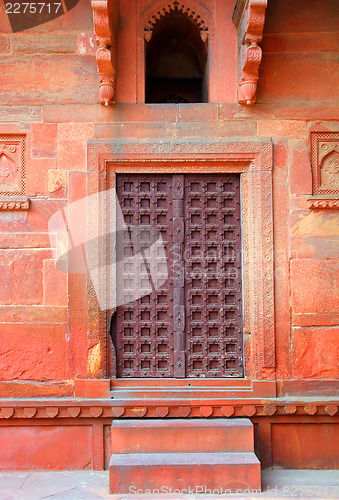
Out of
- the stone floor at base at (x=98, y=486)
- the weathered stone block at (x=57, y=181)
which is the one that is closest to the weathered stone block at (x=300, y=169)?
the weathered stone block at (x=57, y=181)

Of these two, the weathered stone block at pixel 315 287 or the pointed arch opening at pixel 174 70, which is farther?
the pointed arch opening at pixel 174 70

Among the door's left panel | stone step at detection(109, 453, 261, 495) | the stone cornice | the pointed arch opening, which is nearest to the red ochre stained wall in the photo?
the stone cornice

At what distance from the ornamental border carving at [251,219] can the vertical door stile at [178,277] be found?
0.32m

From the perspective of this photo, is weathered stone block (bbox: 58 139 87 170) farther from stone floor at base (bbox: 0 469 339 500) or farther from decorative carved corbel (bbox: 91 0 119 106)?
stone floor at base (bbox: 0 469 339 500)

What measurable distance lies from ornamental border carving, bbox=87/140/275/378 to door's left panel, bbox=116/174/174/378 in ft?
0.60

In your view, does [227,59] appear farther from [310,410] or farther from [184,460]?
[184,460]

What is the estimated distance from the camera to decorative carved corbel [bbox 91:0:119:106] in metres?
3.79

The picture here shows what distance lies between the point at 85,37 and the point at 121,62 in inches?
16.9

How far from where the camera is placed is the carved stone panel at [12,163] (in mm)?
4199

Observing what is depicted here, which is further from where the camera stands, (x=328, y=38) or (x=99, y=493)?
(x=328, y=38)

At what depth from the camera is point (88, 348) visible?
13.5ft

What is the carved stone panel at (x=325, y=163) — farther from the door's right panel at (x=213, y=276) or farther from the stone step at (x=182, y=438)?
the stone step at (x=182, y=438)

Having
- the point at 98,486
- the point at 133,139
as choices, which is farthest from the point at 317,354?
the point at 133,139

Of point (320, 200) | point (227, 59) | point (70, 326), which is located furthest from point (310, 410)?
point (227, 59)
